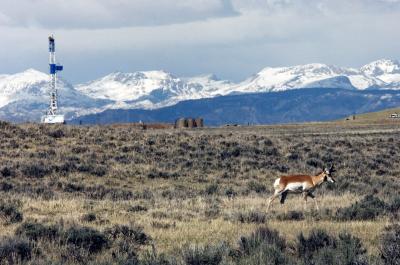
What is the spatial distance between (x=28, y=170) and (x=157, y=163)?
7.69 m

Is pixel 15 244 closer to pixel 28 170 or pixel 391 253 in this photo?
pixel 391 253

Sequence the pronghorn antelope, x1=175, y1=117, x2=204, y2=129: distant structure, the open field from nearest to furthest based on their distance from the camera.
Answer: the open field → the pronghorn antelope → x1=175, y1=117, x2=204, y2=129: distant structure

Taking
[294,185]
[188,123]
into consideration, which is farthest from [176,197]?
[188,123]

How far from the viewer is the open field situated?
1127 cm

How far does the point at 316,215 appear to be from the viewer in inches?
640

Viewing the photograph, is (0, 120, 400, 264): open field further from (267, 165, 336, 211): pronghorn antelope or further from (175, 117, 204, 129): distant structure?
Answer: (175, 117, 204, 129): distant structure

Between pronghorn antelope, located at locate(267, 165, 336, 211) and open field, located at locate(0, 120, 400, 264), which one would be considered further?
pronghorn antelope, located at locate(267, 165, 336, 211)

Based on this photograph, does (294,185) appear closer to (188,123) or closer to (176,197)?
(176,197)

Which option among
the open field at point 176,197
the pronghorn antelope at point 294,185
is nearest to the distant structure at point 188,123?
the open field at point 176,197

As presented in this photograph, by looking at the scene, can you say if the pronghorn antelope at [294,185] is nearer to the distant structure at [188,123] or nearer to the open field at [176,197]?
the open field at [176,197]

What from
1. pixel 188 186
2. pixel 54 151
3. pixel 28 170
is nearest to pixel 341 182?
pixel 188 186

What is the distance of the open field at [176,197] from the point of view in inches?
444

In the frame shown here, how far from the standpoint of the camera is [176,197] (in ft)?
75.0

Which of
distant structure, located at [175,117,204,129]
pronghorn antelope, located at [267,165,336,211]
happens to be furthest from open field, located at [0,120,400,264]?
distant structure, located at [175,117,204,129]
